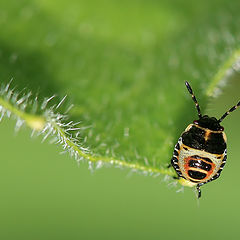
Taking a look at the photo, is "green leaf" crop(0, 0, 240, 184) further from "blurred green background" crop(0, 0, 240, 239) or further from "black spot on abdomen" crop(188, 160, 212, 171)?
"black spot on abdomen" crop(188, 160, 212, 171)

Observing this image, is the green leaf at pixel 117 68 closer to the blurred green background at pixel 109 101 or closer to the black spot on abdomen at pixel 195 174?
the blurred green background at pixel 109 101

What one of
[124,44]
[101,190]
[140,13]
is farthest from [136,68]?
[101,190]

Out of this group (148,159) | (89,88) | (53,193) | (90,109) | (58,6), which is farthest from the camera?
(58,6)

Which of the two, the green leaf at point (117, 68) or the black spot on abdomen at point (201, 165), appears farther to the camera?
the black spot on abdomen at point (201, 165)

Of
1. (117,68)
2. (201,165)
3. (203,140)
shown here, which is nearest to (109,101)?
(117,68)

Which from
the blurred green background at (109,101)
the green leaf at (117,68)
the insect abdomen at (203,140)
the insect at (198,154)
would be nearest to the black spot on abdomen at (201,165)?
the insect at (198,154)

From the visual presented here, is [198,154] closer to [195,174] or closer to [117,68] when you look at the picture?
[195,174]

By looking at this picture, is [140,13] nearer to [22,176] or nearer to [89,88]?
[89,88]
